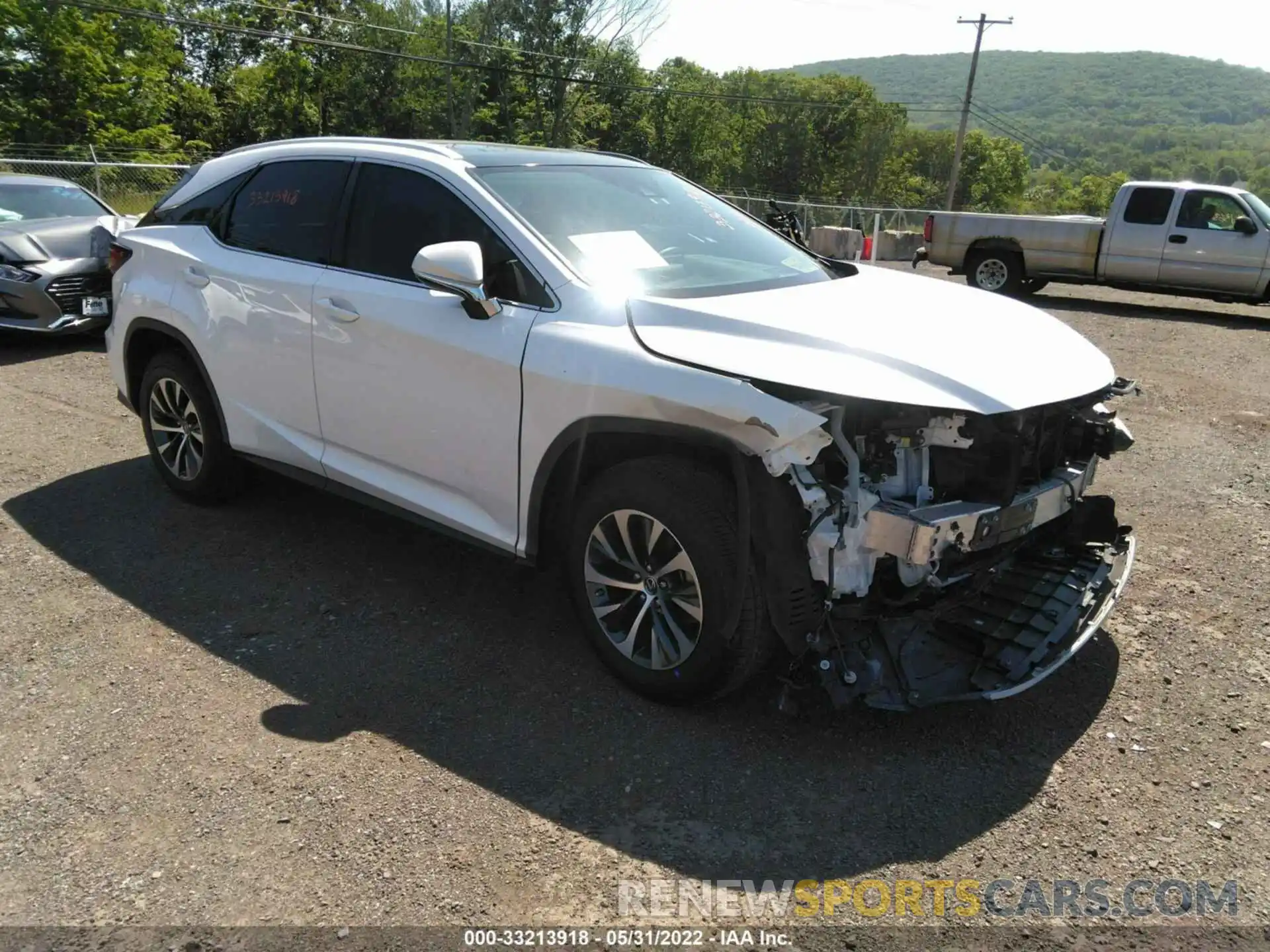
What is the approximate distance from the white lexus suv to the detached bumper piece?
0.01 m

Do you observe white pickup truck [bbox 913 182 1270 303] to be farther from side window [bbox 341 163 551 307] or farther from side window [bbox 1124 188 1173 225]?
side window [bbox 341 163 551 307]

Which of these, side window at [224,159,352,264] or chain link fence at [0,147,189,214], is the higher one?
side window at [224,159,352,264]

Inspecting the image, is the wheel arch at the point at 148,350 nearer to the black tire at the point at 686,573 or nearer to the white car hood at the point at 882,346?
the black tire at the point at 686,573

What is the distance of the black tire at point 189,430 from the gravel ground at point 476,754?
33 centimetres

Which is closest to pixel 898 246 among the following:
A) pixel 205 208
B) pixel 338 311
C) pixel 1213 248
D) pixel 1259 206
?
pixel 1259 206

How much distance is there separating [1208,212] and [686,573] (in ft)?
45.6

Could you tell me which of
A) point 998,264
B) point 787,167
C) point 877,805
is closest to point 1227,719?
point 877,805

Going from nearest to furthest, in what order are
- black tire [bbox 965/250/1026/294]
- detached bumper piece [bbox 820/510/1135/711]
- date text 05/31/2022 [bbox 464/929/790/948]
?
date text 05/31/2022 [bbox 464/929/790/948] → detached bumper piece [bbox 820/510/1135/711] → black tire [bbox 965/250/1026/294]

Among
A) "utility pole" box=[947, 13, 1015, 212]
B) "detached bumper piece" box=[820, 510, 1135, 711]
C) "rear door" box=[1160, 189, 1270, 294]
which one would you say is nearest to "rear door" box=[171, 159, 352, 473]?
"detached bumper piece" box=[820, 510, 1135, 711]

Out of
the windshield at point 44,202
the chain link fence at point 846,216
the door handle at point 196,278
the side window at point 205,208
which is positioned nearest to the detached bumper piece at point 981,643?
the door handle at point 196,278

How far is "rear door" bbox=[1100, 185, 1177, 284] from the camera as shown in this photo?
13930 mm

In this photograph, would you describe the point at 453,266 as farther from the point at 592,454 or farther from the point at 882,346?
the point at 882,346

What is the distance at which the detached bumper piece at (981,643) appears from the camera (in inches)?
118

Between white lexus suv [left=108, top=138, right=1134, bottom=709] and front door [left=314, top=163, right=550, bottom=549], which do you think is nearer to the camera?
white lexus suv [left=108, top=138, right=1134, bottom=709]
